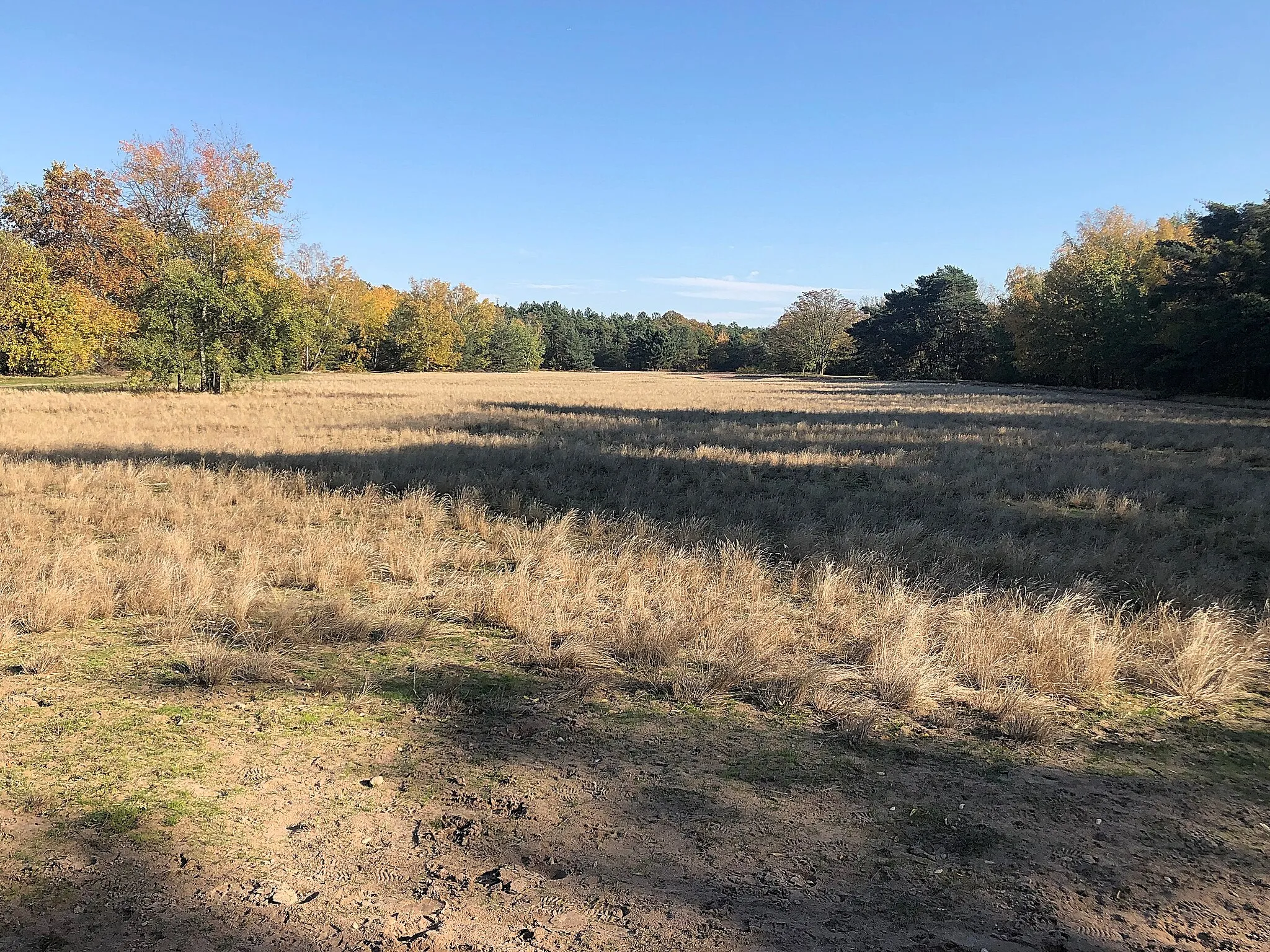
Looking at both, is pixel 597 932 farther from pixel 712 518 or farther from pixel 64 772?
pixel 712 518

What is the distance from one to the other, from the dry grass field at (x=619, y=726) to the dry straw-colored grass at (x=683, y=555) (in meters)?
0.05

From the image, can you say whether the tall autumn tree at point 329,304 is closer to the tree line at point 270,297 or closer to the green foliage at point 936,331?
the tree line at point 270,297

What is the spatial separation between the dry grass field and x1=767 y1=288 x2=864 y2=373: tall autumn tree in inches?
3893

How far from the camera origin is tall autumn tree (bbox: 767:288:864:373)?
342ft

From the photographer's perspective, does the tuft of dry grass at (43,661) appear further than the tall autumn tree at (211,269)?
No

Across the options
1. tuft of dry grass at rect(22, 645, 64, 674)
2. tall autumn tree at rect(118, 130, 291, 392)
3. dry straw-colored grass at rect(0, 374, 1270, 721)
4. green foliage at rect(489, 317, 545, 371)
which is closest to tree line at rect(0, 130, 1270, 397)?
tall autumn tree at rect(118, 130, 291, 392)

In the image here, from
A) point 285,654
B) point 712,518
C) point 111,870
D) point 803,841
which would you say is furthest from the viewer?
point 712,518

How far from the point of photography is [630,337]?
13538 centimetres

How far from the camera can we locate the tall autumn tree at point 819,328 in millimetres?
104188

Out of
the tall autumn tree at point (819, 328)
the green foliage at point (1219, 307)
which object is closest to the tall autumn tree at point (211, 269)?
the green foliage at point (1219, 307)

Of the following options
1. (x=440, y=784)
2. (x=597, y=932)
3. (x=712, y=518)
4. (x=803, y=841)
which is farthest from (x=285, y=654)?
(x=712, y=518)

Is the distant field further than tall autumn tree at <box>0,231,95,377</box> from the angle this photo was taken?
Yes

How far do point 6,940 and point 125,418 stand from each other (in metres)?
21.4

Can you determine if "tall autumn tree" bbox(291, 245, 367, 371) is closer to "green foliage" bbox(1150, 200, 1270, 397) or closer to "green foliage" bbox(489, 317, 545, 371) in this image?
"green foliage" bbox(489, 317, 545, 371)
